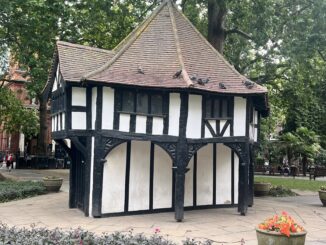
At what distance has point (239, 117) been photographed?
14.8m

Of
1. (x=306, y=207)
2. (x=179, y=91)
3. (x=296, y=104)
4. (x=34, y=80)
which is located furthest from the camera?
(x=296, y=104)

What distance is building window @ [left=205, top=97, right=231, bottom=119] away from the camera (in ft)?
47.5

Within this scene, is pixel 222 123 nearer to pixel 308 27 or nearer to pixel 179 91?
pixel 179 91

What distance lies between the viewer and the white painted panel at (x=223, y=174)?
1634 cm

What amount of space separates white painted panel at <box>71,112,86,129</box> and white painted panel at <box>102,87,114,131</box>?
0.86 m

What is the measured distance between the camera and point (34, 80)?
65.3 ft

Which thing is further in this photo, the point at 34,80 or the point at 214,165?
the point at 34,80

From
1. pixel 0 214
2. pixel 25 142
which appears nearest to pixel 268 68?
pixel 0 214

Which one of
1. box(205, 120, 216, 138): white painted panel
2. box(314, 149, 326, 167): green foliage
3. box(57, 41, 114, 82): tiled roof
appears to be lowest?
box(314, 149, 326, 167): green foliage

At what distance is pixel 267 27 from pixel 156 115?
23.5 feet

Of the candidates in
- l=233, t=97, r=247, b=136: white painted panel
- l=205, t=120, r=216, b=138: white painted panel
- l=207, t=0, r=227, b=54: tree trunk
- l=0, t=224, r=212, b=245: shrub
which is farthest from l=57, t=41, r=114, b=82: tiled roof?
l=207, t=0, r=227, b=54: tree trunk

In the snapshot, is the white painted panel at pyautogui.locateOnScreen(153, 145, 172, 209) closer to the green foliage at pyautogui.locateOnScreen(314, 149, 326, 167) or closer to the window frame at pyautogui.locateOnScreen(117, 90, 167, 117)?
the window frame at pyautogui.locateOnScreen(117, 90, 167, 117)

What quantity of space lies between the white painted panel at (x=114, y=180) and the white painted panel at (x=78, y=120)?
1364mm

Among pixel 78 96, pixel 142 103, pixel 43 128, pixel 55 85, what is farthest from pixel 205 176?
pixel 43 128
